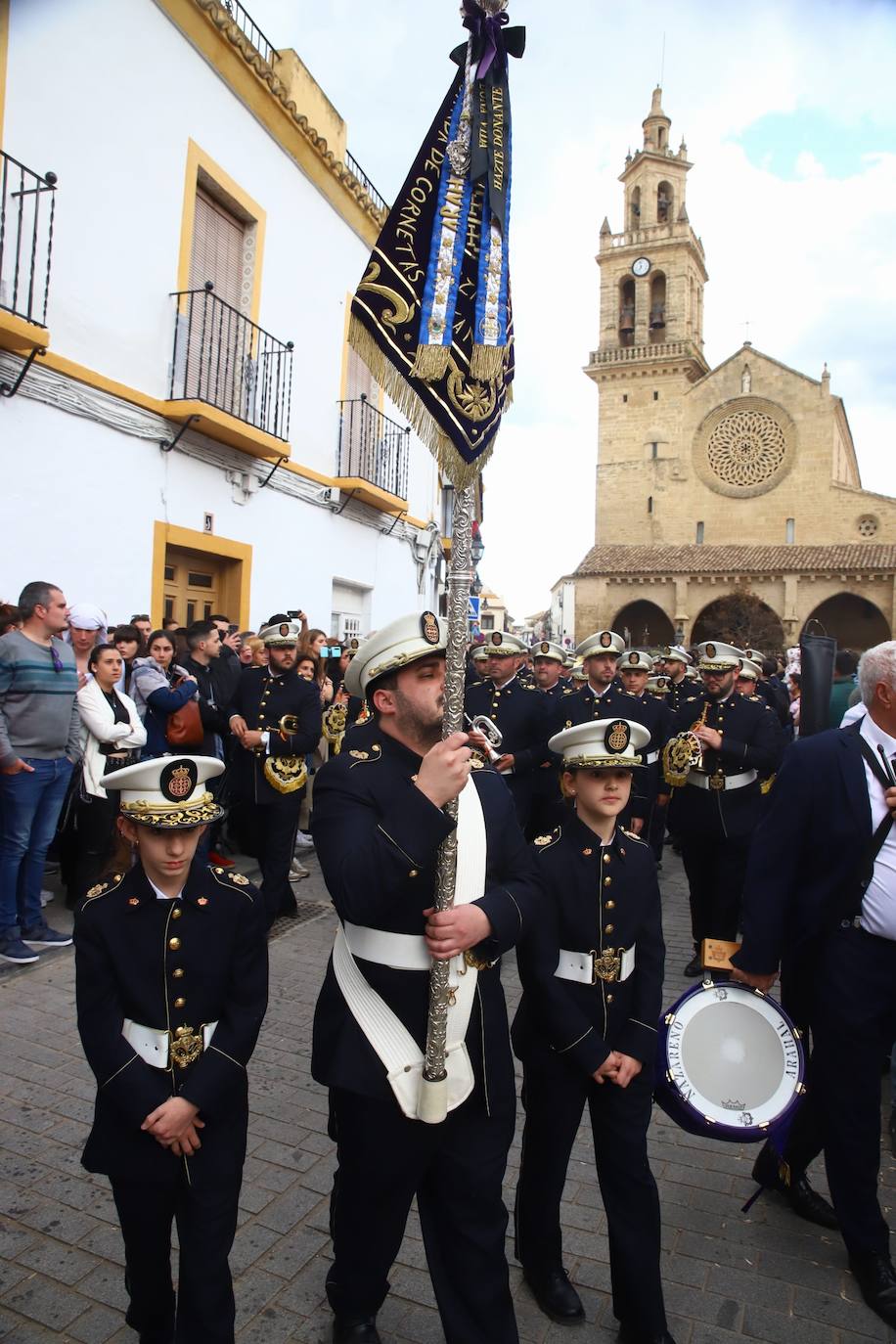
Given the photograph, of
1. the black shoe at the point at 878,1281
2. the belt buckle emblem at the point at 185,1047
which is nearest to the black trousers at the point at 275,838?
the belt buckle emblem at the point at 185,1047

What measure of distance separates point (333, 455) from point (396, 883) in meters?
11.8

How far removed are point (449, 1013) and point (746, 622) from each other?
42.8m

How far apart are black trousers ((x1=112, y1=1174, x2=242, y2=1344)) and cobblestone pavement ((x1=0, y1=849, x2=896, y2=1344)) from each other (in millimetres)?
388

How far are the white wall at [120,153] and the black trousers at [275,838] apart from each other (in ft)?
15.6

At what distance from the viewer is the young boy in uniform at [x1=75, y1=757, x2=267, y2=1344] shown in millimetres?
2342

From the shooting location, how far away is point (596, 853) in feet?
9.87

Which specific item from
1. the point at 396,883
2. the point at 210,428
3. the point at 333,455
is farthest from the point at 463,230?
the point at 333,455

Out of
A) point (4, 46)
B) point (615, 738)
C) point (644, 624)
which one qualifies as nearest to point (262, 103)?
point (4, 46)

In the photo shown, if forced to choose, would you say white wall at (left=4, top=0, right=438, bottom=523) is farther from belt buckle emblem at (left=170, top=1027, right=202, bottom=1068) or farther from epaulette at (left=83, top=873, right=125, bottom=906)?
belt buckle emblem at (left=170, top=1027, right=202, bottom=1068)

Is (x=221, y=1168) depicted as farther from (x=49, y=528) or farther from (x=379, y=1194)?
(x=49, y=528)

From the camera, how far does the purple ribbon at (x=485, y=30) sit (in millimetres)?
2525

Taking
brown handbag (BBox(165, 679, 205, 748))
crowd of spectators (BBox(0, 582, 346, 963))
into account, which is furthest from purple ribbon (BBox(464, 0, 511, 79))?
brown handbag (BBox(165, 679, 205, 748))

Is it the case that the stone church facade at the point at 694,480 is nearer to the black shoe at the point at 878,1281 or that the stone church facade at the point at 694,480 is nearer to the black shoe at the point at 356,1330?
the black shoe at the point at 878,1281

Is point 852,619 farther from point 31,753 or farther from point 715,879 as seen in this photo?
point 31,753
